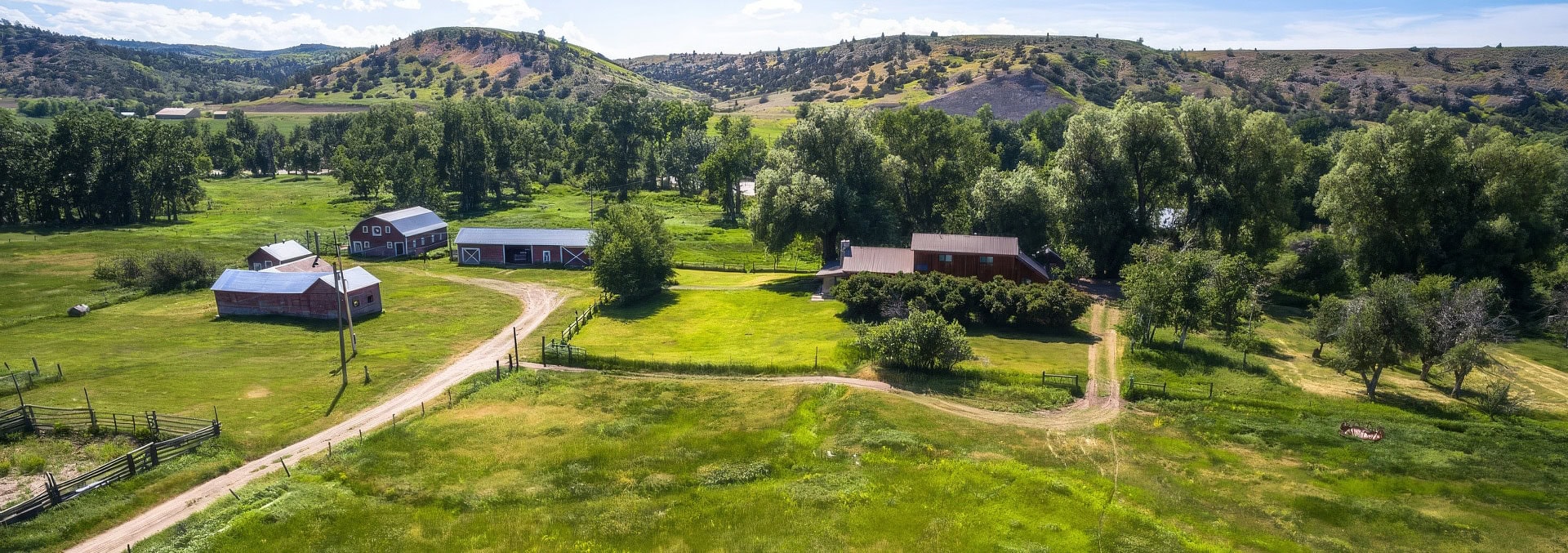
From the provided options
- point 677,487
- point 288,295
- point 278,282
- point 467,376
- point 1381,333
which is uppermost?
point 1381,333

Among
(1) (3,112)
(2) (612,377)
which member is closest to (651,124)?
(1) (3,112)

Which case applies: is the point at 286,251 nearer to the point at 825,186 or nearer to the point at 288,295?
the point at 288,295

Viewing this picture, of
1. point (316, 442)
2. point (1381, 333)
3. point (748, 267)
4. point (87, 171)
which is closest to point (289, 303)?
point (316, 442)

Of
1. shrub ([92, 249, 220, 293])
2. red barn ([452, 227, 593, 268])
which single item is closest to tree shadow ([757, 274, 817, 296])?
red barn ([452, 227, 593, 268])

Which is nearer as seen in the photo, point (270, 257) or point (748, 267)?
point (270, 257)

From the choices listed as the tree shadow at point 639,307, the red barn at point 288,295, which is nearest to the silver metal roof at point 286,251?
the red barn at point 288,295

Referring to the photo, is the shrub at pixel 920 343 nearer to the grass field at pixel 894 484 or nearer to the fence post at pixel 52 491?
the grass field at pixel 894 484

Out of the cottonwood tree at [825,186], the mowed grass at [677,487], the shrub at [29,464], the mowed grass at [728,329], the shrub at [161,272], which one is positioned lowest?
the mowed grass at [677,487]
